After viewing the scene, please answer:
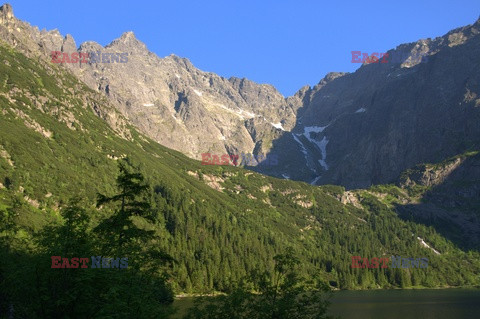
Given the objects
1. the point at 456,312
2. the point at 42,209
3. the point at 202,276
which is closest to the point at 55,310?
the point at 456,312

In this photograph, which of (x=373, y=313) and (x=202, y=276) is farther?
(x=202, y=276)

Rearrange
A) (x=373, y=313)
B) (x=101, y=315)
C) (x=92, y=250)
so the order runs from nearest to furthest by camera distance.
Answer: (x=101, y=315) < (x=92, y=250) < (x=373, y=313)

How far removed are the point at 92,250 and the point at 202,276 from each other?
155931 millimetres

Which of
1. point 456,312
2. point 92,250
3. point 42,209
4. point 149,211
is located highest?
point 42,209

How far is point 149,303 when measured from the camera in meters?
27.2

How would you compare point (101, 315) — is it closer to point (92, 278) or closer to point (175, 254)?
point (92, 278)

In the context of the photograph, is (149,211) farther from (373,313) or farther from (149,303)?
(373,313)

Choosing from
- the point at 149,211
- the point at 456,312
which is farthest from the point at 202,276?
the point at 149,211

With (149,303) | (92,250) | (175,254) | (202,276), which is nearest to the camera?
(149,303)

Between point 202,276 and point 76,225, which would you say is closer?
point 76,225

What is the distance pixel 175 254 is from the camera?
643 ft

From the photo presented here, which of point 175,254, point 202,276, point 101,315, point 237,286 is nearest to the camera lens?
point 101,315

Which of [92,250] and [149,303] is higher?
[92,250]

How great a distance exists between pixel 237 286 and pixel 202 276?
152 meters
